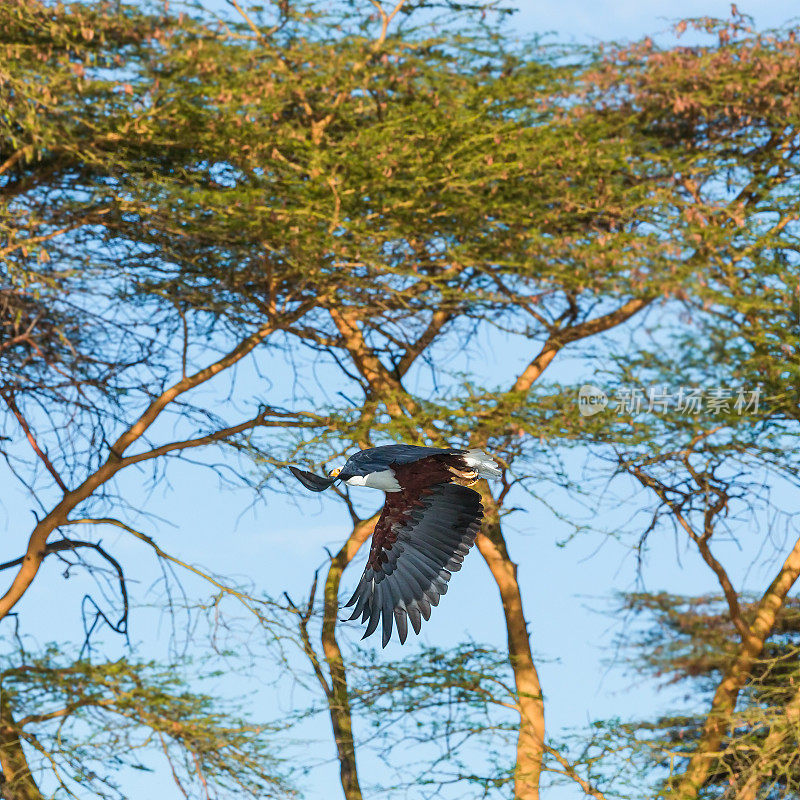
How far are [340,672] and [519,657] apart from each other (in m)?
1.20

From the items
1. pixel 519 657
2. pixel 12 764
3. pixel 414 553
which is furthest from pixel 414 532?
pixel 12 764

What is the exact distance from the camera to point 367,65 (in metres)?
7.07

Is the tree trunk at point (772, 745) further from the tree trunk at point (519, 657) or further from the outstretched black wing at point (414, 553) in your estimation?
the outstretched black wing at point (414, 553)

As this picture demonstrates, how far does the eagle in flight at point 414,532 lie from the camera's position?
402 centimetres

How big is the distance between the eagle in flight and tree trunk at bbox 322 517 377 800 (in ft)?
8.85

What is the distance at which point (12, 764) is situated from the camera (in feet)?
22.6

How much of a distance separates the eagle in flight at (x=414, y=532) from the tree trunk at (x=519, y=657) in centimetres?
239

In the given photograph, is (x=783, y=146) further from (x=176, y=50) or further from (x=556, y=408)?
(x=176, y=50)

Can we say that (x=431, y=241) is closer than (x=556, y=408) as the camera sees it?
No

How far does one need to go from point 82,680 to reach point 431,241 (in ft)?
11.5

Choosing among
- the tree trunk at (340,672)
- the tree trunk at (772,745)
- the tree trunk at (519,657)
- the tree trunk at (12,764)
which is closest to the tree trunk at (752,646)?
the tree trunk at (519,657)

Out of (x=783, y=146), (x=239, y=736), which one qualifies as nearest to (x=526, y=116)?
(x=783, y=146)

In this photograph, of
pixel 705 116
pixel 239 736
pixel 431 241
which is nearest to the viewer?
pixel 239 736

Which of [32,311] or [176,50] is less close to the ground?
[176,50]
